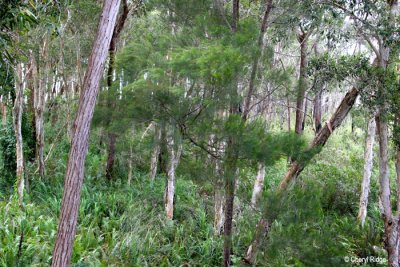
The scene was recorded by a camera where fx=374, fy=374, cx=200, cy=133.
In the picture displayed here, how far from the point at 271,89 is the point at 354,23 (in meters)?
1.57

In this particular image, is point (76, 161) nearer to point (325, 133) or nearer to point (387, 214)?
point (325, 133)

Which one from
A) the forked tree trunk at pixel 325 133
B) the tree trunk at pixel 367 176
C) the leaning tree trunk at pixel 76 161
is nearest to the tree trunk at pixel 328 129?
the forked tree trunk at pixel 325 133

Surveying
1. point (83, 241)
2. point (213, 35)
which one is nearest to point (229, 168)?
point (213, 35)

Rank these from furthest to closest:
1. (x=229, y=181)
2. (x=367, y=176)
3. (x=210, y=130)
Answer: (x=367, y=176), (x=229, y=181), (x=210, y=130)

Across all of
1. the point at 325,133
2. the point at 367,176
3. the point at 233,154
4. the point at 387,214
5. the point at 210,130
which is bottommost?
the point at 387,214

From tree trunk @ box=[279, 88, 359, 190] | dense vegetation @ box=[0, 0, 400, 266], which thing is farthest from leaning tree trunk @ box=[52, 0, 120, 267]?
tree trunk @ box=[279, 88, 359, 190]

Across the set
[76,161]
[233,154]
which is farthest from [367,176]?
[76,161]

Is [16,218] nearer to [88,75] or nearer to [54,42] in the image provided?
[88,75]

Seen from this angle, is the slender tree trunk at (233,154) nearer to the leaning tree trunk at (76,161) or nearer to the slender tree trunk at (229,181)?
the slender tree trunk at (229,181)

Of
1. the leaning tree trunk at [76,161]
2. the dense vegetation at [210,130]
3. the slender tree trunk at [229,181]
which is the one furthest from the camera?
the slender tree trunk at [229,181]

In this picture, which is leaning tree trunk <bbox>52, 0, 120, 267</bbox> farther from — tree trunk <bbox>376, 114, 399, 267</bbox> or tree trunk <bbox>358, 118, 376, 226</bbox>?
tree trunk <bbox>358, 118, 376, 226</bbox>

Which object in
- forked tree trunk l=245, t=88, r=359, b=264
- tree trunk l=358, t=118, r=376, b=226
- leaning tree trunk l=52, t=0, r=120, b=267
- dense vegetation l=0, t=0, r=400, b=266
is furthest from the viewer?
tree trunk l=358, t=118, r=376, b=226

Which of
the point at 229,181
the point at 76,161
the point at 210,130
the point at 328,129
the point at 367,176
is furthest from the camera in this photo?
the point at 367,176

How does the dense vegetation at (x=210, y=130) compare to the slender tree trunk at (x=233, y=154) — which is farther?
the slender tree trunk at (x=233, y=154)
